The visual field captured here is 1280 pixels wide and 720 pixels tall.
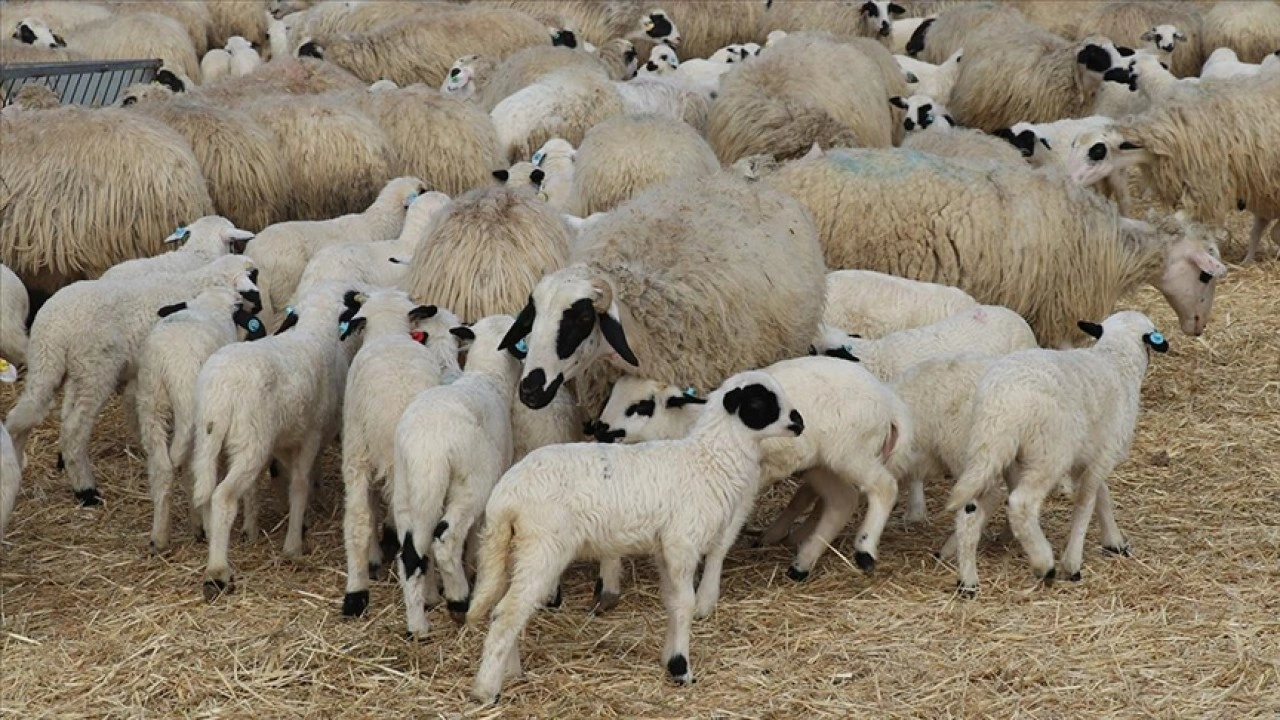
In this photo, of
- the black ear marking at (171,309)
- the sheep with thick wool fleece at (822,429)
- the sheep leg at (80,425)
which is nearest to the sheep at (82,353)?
the sheep leg at (80,425)

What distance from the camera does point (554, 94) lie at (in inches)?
399

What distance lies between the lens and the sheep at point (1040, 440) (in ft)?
17.6

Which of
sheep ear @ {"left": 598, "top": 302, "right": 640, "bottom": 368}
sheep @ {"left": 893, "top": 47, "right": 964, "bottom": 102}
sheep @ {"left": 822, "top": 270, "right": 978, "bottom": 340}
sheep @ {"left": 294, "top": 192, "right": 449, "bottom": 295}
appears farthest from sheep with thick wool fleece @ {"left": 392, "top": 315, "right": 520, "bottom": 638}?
sheep @ {"left": 893, "top": 47, "right": 964, "bottom": 102}

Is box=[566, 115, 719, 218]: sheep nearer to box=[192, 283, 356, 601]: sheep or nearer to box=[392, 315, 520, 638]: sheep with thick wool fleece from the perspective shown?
box=[192, 283, 356, 601]: sheep

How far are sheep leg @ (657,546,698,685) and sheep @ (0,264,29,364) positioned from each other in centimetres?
344

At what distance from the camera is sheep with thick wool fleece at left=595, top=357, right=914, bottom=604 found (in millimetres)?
5398

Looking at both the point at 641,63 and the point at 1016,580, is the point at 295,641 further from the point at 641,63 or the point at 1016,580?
the point at 641,63

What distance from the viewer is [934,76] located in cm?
1335

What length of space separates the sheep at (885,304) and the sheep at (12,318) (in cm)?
333

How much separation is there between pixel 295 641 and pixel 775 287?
220 centimetres

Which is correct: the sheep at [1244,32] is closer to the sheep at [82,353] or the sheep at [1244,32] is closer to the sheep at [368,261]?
the sheep at [368,261]

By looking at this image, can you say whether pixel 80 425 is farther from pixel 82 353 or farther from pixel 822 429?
pixel 822 429

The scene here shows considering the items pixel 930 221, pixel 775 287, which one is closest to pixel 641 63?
pixel 930 221

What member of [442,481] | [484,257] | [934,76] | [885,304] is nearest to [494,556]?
[442,481]
